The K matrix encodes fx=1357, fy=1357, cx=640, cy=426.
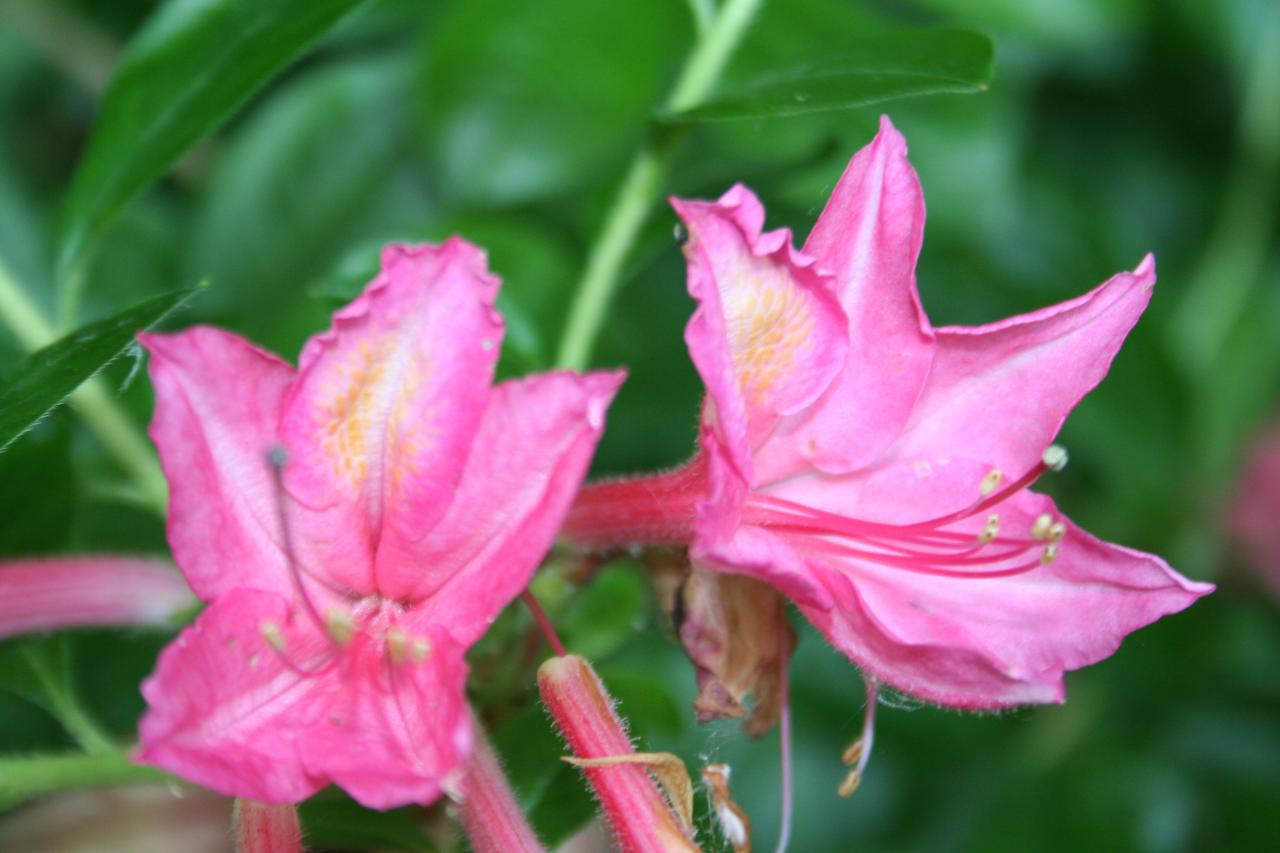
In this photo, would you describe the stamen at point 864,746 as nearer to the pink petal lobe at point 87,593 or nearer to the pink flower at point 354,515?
the pink flower at point 354,515

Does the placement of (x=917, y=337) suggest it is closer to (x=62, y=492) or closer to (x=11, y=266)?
(x=62, y=492)

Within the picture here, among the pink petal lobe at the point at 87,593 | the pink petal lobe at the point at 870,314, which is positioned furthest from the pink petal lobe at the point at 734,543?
the pink petal lobe at the point at 87,593

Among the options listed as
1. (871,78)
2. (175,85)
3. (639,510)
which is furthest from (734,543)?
(175,85)

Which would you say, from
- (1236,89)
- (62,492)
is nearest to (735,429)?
(62,492)

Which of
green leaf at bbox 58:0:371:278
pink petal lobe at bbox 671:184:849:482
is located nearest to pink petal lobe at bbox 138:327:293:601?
→ pink petal lobe at bbox 671:184:849:482

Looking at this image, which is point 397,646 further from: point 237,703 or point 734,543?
point 734,543
